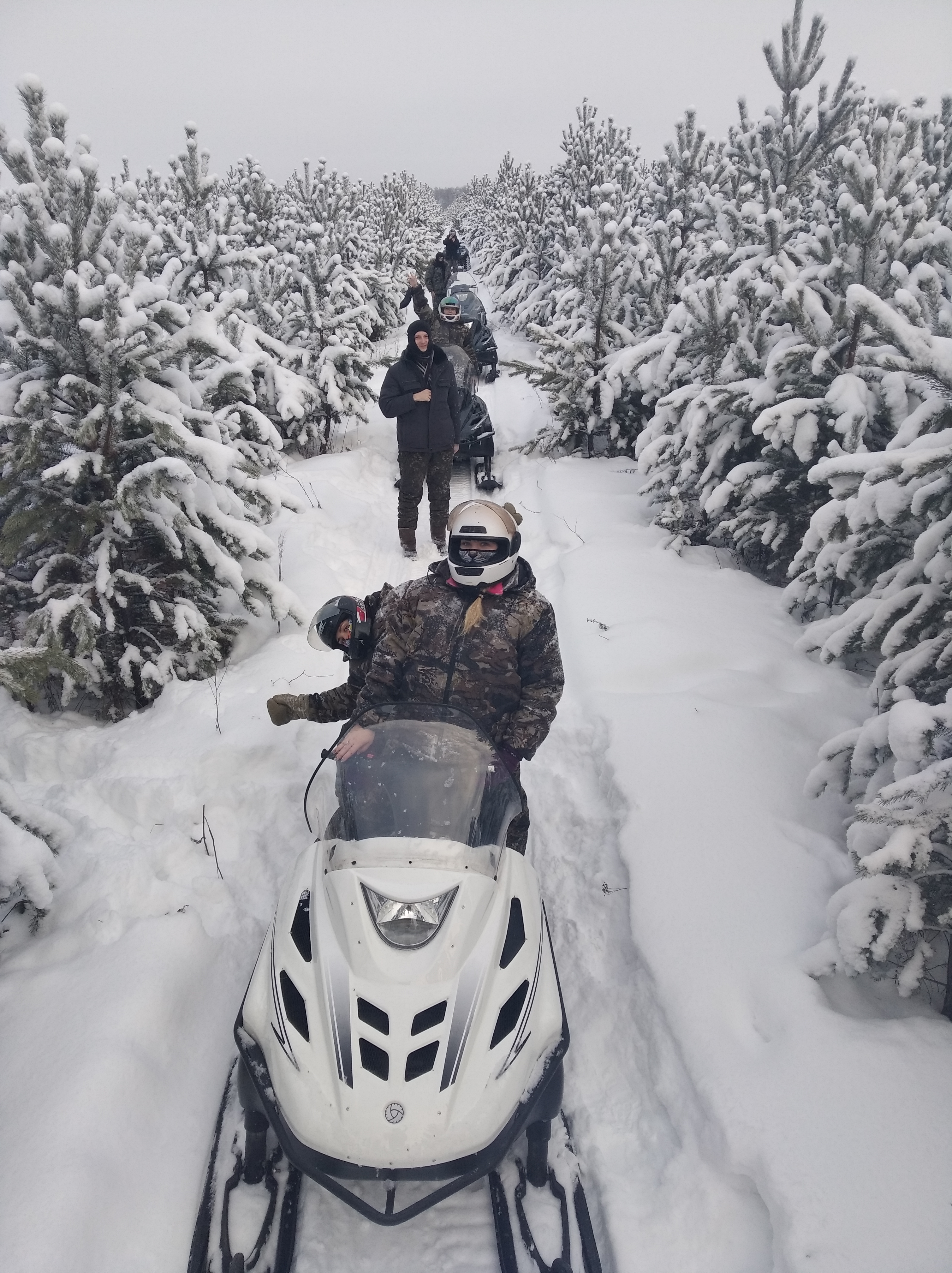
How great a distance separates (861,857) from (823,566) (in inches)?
101

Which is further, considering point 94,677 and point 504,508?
point 94,677

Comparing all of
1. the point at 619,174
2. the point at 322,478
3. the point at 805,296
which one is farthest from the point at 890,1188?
the point at 619,174

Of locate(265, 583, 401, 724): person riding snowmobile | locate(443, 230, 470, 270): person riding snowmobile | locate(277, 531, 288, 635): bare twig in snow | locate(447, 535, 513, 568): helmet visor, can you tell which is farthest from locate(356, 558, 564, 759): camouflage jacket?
locate(443, 230, 470, 270): person riding snowmobile

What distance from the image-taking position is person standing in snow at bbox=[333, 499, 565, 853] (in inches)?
129

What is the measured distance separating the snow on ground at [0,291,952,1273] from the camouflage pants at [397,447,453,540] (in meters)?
2.57

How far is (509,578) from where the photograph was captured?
3.40 meters

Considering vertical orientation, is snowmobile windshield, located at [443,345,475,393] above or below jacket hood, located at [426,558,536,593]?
above

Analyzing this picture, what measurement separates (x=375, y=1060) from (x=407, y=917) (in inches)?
16.6

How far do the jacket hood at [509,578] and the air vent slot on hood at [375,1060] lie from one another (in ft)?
6.52

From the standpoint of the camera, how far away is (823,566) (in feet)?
15.0

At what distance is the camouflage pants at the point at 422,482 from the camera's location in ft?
24.0

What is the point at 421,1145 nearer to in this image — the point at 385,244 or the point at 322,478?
the point at 322,478

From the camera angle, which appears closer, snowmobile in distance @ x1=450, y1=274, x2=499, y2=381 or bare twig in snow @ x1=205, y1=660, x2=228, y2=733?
bare twig in snow @ x1=205, y1=660, x2=228, y2=733

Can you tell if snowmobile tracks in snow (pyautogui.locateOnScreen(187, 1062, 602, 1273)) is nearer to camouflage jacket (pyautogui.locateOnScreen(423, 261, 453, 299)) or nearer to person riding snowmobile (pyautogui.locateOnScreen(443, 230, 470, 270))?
camouflage jacket (pyautogui.locateOnScreen(423, 261, 453, 299))
